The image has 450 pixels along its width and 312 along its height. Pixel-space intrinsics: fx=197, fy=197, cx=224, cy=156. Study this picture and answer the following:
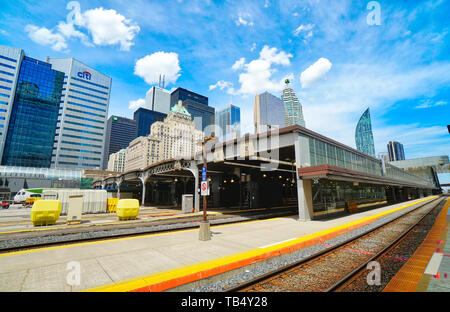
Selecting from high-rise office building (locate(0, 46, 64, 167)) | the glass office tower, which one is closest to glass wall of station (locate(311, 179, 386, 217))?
the glass office tower

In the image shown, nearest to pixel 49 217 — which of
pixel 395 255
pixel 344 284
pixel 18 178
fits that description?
pixel 344 284

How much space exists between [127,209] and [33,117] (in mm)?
147501

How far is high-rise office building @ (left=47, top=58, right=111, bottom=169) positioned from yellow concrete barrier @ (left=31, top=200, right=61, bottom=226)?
4974 inches

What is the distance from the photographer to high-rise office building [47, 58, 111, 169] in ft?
390

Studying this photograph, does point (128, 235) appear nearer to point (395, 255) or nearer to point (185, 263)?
point (185, 263)

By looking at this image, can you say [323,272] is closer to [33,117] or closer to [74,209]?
[74,209]

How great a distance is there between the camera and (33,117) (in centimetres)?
11775

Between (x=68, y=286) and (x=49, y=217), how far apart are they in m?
14.6

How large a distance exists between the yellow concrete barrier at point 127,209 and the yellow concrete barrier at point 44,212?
4.61 metres

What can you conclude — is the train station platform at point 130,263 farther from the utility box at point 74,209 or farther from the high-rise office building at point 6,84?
the high-rise office building at point 6,84

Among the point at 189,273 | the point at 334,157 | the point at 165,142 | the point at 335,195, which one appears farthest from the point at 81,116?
the point at 189,273

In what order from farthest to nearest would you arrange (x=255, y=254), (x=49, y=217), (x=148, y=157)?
(x=148, y=157) < (x=49, y=217) < (x=255, y=254)

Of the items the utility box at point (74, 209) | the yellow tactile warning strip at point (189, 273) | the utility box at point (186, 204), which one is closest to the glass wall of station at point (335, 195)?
the yellow tactile warning strip at point (189, 273)
